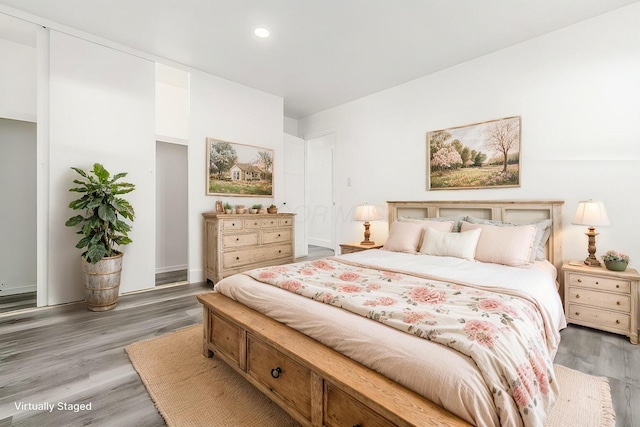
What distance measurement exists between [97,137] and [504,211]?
4650mm

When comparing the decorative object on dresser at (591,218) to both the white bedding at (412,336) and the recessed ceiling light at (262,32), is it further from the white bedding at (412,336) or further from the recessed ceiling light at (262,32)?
the recessed ceiling light at (262,32)

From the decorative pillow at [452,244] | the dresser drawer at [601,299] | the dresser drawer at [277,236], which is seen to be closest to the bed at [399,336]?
the decorative pillow at [452,244]

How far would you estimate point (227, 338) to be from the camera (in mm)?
1815

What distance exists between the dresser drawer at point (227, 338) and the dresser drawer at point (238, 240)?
1831 millimetres

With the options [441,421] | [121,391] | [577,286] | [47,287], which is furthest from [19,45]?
[577,286]

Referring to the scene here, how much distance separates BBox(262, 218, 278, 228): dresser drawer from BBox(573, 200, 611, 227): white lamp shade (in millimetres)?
3427

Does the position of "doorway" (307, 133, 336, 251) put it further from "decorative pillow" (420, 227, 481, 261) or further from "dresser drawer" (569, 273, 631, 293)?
"dresser drawer" (569, 273, 631, 293)

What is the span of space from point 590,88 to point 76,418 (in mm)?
4609

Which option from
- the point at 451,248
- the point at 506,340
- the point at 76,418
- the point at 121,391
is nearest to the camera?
the point at 506,340

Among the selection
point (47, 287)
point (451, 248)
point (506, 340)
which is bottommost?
point (47, 287)

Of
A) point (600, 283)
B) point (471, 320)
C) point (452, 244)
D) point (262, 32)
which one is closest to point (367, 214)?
point (452, 244)

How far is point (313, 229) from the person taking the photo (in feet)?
24.6

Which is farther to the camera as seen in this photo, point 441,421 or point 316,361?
point 316,361

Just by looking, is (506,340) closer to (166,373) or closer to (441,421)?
(441,421)
